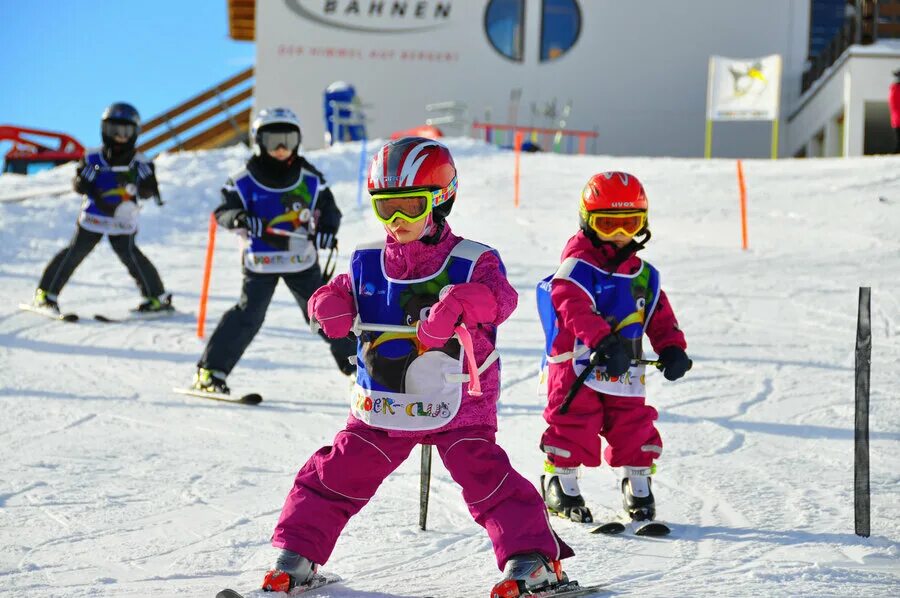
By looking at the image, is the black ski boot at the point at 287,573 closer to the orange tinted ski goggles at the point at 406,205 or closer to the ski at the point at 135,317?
the orange tinted ski goggles at the point at 406,205

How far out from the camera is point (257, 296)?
7.41m

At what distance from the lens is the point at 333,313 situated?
12.3 ft

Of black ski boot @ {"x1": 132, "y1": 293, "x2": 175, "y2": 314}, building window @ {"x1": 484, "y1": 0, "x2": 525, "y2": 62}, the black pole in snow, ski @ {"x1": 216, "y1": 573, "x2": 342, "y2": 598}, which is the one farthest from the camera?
building window @ {"x1": 484, "y1": 0, "x2": 525, "y2": 62}

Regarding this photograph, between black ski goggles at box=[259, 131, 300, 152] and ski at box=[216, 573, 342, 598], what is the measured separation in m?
3.97

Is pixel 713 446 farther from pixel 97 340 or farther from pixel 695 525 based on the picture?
pixel 97 340

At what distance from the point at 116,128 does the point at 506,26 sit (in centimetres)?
1858

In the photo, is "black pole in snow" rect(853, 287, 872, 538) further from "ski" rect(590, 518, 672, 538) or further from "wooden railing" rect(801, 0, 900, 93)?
"wooden railing" rect(801, 0, 900, 93)

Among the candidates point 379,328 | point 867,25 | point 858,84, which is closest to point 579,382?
point 379,328

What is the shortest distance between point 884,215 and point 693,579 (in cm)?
1130

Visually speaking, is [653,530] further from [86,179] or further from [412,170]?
[86,179]

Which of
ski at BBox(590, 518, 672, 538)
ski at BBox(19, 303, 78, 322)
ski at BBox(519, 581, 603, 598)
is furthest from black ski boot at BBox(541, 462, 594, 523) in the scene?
ski at BBox(19, 303, 78, 322)

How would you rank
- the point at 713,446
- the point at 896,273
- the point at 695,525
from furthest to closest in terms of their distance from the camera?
the point at 896,273
the point at 713,446
the point at 695,525

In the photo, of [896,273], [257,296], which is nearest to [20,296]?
[257,296]

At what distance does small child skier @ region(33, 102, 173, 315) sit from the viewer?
10.2 meters
